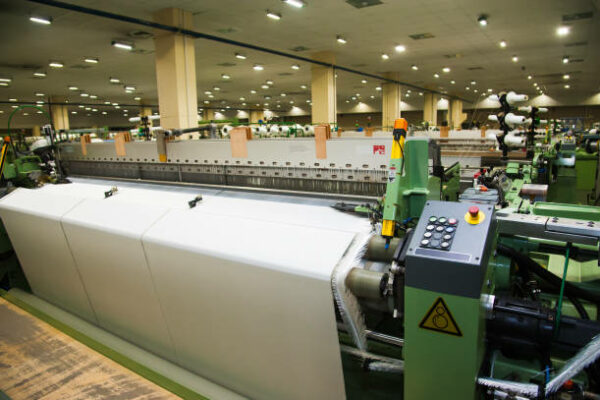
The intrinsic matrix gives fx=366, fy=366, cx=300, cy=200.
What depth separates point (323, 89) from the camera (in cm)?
1076

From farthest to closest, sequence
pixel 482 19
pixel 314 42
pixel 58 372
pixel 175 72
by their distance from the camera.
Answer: pixel 314 42
pixel 482 19
pixel 175 72
pixel 58 372

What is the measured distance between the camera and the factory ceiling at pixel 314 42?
22.2 ft

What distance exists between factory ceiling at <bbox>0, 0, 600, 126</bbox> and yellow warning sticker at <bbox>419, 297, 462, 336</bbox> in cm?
645

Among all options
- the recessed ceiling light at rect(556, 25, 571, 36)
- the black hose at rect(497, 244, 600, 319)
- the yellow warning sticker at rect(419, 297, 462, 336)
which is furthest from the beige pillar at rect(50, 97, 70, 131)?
the yellow warning sticker at rect(419, 297, 462, 336)

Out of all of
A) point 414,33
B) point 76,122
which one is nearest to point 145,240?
point 414,33

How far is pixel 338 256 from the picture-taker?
135 centimetres

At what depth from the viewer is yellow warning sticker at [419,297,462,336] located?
1125 mm

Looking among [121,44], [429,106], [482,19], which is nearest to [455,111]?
[429,106]

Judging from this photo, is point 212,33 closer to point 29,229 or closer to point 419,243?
point 29,229

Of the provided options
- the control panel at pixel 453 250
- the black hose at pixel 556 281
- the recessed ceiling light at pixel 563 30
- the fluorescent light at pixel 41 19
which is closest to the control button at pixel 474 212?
the control panel at pixel 453 250

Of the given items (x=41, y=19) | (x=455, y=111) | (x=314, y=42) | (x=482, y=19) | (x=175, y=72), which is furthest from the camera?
(x=455, y=111)

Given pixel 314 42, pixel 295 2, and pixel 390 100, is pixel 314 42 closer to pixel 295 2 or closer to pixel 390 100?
pixel 295 2

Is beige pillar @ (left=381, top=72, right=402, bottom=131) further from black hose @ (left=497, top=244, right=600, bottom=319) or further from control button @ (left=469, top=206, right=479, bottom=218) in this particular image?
control button @ (left=469, top=206, right=479, bottom=218)

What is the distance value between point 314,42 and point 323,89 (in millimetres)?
1648
